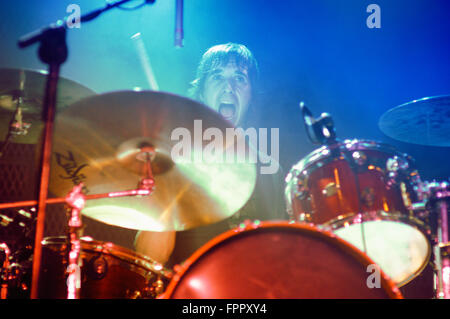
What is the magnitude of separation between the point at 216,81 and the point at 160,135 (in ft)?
5.40

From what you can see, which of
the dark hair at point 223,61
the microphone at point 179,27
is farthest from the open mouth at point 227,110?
the microphone at point 179,27

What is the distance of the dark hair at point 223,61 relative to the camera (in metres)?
3.12

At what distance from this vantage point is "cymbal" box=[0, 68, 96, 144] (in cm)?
168

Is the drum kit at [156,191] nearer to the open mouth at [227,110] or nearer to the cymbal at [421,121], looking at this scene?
the cymbal at [421,121]

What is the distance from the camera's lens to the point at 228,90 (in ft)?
9.73

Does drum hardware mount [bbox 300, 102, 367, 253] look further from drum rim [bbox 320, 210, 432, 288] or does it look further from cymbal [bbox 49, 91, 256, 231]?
cymbal [bbox 49, 91, 256, 231]

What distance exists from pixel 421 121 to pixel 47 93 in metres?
2.35

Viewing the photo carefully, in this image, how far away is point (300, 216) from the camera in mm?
1806

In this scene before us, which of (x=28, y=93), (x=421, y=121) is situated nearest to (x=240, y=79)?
(x=421, y=121)

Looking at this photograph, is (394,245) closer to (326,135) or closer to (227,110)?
(326,135)

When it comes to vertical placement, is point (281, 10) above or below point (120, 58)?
above

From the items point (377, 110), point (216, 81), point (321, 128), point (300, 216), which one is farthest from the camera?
point (377, 110)
